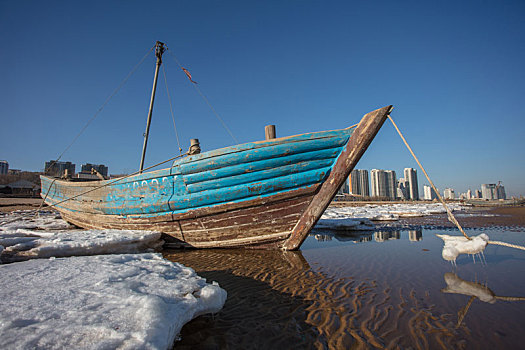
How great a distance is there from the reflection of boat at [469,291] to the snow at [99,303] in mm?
2849

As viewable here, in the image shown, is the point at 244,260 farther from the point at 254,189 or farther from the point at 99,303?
the point at 99,303

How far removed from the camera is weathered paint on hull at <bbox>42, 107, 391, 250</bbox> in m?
5.01

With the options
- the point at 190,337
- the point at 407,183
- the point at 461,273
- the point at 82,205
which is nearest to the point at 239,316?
the point at 190,337

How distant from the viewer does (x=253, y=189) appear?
5312 millimetres

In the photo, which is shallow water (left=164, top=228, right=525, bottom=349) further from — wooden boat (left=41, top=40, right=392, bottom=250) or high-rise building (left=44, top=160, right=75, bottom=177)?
high-rise building (left=44, top=160, right=75, bottom=177)

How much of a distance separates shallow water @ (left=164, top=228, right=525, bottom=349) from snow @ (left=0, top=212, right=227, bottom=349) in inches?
12.2

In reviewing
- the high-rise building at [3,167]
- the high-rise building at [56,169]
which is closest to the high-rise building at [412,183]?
the high-rise building at [56,169]

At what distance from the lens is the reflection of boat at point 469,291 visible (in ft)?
9.33

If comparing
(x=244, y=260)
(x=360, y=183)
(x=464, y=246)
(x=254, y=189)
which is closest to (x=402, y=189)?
(x=360, y=183)

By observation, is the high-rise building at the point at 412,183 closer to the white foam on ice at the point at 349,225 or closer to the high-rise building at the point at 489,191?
the high-rise building at the point at 489,191

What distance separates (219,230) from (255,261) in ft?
4.60

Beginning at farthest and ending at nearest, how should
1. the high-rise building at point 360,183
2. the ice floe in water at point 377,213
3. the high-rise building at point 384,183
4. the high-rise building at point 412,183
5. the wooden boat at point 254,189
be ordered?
the high-rise building at point 412,183 < the high-rise building at point 384,183 < the high-rise building at point 360,183 < the ice floe in water at point 377,213 < the wooden boat at point 254,189

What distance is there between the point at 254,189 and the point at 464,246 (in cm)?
375

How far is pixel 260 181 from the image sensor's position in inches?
208
